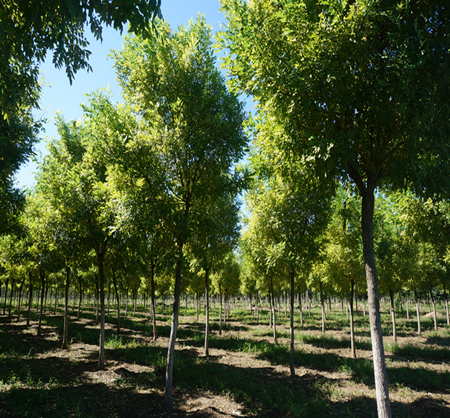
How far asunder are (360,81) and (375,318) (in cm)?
413

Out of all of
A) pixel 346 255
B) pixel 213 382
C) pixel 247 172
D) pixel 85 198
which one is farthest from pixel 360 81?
pixel 346 255

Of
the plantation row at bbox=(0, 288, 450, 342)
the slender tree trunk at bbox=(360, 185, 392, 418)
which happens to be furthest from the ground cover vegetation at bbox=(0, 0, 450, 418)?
the plantation row at bbox=(0, 288, 450, 342)

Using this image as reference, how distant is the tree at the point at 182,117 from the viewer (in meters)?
6.65

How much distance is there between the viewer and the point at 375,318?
15.6 ft

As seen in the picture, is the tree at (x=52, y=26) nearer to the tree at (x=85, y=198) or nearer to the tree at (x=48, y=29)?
the tree at (x=48, y=29)

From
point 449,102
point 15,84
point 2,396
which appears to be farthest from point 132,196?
point 449,102

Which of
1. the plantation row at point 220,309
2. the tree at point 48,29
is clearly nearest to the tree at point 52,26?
the tree at point 48,29

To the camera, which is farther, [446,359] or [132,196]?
[446,359]

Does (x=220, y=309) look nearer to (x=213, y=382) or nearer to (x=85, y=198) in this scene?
(x=213, y=382)

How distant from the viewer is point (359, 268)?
12.8 metres

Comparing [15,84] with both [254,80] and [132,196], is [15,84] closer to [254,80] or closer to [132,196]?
[132,196]

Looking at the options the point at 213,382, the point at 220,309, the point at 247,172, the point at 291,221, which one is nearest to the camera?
the point at 247,172

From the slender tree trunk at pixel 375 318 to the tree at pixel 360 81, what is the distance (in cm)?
2

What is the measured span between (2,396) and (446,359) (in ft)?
58.7
